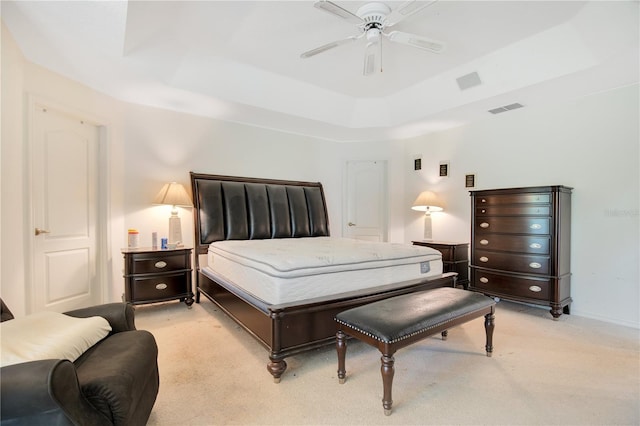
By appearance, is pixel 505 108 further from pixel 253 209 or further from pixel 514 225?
pixel 253 209

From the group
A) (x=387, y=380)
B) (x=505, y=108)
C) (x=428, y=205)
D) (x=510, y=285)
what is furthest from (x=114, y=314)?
(x=505, y=108)

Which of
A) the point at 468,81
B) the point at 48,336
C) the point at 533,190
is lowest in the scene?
the point at 48,336

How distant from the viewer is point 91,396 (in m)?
1.19

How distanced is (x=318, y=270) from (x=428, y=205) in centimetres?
303

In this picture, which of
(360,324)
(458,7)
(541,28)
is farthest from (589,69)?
(360,324)

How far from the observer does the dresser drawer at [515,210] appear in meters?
3.51

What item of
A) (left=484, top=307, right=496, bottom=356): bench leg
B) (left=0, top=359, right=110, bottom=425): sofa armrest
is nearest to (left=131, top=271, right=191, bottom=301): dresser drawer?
(left=0, top=359, right=110, bottom=425): sofa armrest

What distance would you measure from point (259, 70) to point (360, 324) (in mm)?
3212

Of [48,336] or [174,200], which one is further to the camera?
[174,200]

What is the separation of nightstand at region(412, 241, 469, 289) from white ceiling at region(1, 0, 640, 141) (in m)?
1.86

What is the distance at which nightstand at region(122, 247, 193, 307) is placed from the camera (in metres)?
3.46

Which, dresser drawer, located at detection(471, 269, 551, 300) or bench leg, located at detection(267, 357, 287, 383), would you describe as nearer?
bench leg, located at detection(267, 357, 287, 383)

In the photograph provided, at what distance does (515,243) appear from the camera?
3717 millimetres

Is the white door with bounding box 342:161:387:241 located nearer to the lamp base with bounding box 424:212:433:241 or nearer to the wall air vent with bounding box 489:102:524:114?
the lamp base with bounding box 424:212:433:241
